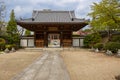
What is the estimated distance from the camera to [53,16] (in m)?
44.4

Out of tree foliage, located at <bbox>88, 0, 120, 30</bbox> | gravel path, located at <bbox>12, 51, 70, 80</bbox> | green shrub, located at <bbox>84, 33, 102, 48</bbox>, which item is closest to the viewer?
gravel path, located at <bbox>12, 51, 70, 80</bbox>

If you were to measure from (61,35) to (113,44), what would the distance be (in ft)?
52.9

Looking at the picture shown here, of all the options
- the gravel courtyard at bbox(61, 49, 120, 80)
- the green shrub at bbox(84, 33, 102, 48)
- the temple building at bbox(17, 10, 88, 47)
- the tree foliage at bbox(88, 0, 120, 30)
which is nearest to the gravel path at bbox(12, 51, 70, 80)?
the gravel courtyard at bbox(61, 49, 120, 80)

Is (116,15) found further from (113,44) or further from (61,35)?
(61,35)

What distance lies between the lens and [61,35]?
41.4 metres

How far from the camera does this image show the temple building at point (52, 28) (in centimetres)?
3947

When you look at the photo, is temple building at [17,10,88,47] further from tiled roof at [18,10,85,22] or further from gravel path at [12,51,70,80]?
gravel path at [12,51,70,80]

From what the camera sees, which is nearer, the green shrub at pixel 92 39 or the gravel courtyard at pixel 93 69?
the gravel courtyard at pixel 93 69

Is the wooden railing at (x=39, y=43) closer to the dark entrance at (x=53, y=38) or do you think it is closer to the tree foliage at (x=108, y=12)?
the dark entrance at (x=53, y=38)

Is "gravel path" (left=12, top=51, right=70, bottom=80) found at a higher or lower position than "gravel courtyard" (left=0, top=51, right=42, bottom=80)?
higher

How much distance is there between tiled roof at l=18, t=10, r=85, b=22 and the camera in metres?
41.3

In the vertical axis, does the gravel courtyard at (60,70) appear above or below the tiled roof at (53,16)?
below

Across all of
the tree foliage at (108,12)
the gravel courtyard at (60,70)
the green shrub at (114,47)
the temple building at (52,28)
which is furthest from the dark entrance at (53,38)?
the gravel courtyard at (60,70)

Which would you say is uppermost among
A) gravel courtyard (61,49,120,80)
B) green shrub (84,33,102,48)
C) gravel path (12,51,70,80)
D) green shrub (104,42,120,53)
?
green shrub (84,33,102,48)
